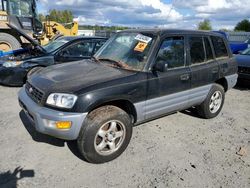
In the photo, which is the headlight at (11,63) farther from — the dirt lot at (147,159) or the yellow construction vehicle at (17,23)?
the yellow construction vehicle at (17,23)

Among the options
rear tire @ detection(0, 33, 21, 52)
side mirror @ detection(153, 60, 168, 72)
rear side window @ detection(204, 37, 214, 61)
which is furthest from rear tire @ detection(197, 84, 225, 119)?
rear tire @ detection(0, 33, 21, 52)

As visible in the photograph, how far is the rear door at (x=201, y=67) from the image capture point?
14.2 ft

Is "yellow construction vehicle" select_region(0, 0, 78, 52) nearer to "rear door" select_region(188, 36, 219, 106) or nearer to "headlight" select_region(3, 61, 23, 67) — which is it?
"headlight" select_region(3, 61, 23, 67)

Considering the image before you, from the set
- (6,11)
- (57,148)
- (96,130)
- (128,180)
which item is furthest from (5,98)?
(6,11)

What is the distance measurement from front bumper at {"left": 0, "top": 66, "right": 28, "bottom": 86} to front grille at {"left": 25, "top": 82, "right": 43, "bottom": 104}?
10.8 ft

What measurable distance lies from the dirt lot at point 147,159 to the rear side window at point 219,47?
4.74ft

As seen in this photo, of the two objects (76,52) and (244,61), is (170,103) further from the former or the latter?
(244,61)

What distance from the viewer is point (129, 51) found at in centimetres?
388

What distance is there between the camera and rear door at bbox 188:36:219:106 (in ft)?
14.2

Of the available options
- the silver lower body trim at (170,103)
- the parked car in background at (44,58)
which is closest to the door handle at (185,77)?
the silver lower body trim at (170,103)

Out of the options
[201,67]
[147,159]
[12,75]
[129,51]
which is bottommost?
[147,159]

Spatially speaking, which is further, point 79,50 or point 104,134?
point 79,50

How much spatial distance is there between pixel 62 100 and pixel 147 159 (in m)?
1.50

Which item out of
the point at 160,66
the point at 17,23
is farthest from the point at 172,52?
the point at 17,23
